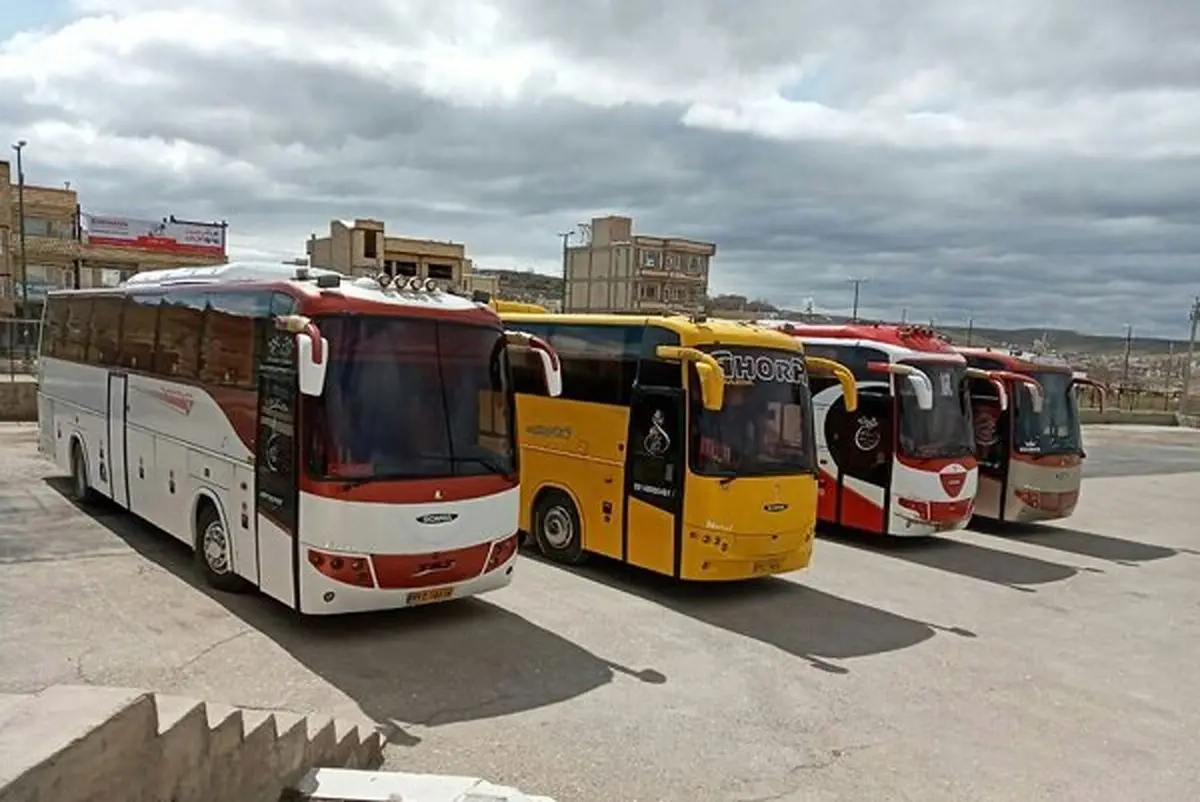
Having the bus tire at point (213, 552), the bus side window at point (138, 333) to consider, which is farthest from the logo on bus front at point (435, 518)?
the bus side window at point (138, 333)

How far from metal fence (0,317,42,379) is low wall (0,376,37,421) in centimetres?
135

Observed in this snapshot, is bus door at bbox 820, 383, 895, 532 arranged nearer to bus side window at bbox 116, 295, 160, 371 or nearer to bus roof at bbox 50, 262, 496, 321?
bus roof at bbox 50, 262, 496, 321

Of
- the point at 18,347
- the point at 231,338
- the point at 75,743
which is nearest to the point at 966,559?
the point at 231,338

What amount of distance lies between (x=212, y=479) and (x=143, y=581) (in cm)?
143

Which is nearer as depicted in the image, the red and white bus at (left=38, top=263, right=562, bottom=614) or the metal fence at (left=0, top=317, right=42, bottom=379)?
the red and white bus at (left=38, top=263, right=562, bottom=614)

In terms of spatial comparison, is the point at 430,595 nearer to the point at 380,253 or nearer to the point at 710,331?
the point at 710,331

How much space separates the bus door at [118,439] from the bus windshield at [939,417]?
30.5 ft

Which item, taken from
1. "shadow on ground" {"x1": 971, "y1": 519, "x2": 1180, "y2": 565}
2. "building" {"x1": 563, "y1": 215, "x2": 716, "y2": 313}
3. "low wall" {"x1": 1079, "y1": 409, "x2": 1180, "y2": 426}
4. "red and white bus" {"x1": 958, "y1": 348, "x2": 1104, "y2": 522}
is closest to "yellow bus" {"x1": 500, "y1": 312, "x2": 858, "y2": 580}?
"red and white bus" {"x1": 958, "y1": 348, "x2": 1104, "y2": 522}

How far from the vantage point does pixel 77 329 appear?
11836 mm

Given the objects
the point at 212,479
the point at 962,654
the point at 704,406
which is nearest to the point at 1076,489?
the point at 962,654

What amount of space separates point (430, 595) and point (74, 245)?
183 ft

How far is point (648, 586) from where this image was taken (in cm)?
964

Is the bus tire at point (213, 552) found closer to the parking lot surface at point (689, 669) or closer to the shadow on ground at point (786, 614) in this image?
the parking lot surface at point (689, 669)

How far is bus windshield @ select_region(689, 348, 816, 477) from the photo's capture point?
877cm
